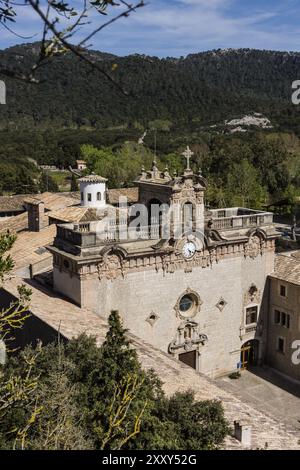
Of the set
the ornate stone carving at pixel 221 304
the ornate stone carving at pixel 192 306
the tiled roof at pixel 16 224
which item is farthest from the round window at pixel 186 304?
the tiled roof at pixel 16 224

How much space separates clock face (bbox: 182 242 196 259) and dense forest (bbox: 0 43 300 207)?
30279 mm

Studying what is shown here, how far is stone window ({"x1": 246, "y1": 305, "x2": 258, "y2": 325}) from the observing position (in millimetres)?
27312

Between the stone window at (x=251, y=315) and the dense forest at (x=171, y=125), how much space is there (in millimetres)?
27616

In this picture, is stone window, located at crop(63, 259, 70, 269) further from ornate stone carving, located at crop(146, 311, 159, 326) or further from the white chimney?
the white chimney

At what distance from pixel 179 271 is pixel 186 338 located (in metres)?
3.29

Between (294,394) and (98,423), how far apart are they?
15680 millimetres

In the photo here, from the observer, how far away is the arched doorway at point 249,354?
27.4 m

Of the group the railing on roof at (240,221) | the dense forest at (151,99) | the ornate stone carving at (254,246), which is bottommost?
the ornate stone carving at (254,246)

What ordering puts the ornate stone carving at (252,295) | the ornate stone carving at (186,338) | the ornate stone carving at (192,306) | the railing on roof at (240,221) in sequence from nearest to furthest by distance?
the ornate stone carving at (192,306) < the ornate stone carving at (186,338) < the railing on roof at (240,221) < the ornate stone carving at (252,295)

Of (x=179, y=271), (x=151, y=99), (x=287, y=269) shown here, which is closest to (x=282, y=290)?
(x=287, y=269)

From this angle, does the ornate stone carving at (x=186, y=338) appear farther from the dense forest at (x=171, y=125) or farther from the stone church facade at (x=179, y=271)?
the dense forest at (x=171, y=125)

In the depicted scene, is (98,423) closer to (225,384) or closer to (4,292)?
(4,292)

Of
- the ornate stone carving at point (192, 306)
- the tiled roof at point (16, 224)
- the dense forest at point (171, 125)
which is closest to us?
the ornate stone carving at point (192, 306)

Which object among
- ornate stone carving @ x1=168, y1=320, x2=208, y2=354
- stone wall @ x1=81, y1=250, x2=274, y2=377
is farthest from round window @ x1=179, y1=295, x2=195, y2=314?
ornate stone carving @ x1=168, y1=320, x2=208, y2=354
